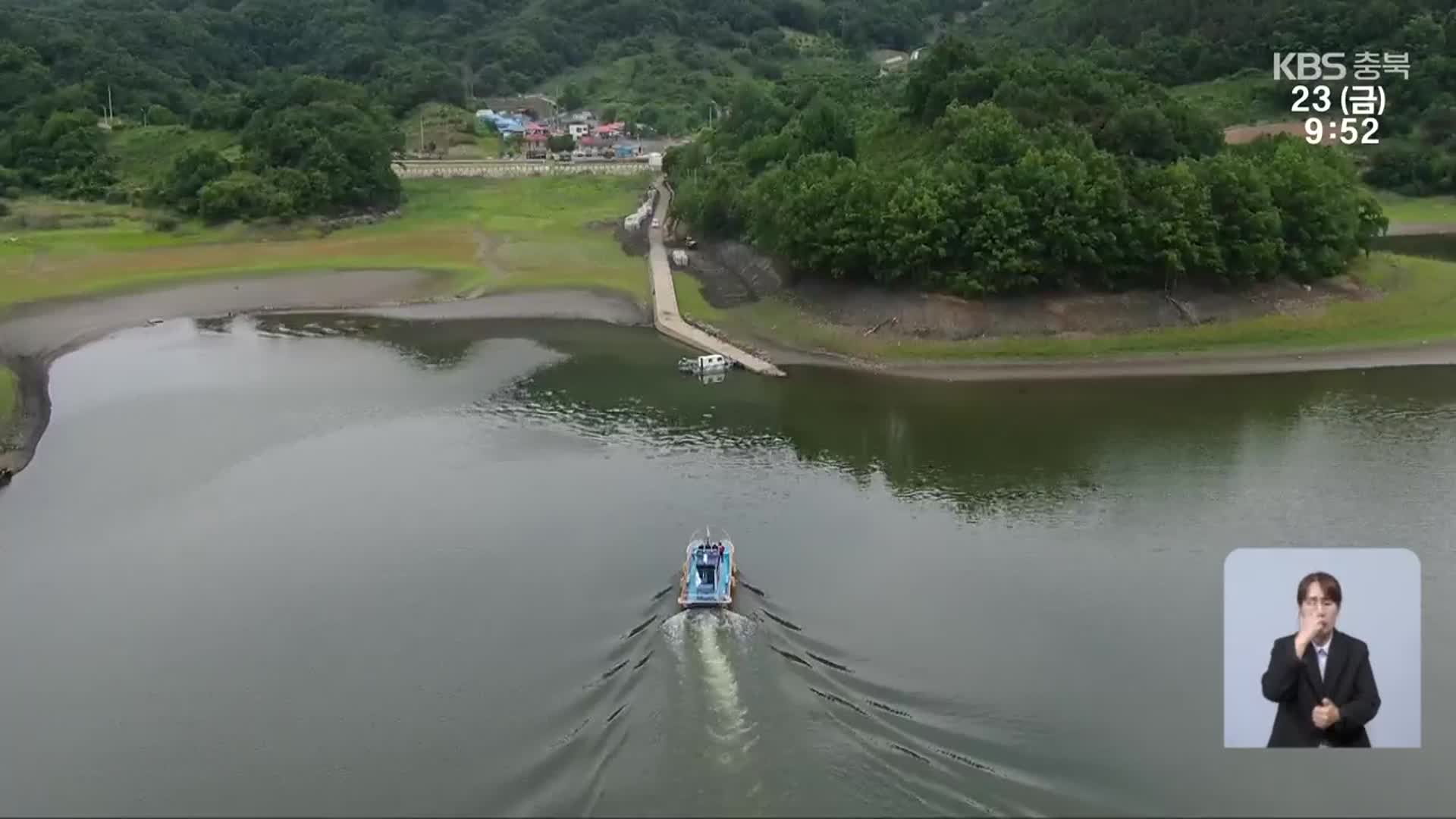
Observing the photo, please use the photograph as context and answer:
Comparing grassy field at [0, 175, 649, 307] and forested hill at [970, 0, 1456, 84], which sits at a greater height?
forested hill at [970, 0, 1456, 84]

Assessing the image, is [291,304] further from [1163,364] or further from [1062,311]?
[1163,364]

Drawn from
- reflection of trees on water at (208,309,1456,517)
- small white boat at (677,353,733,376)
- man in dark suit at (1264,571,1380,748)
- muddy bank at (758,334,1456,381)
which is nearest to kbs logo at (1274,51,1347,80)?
muddy bank at (758,334,1456,381)

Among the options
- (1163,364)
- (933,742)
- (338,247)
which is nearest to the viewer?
(933,742)

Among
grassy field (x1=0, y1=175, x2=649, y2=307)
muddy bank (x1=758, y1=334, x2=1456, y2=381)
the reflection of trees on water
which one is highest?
grassy field (x1=0, y1=175, x2=649, y2=307)

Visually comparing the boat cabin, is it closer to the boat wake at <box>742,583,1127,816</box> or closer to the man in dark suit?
the boat wake at <box>742,583,1127,816</box>

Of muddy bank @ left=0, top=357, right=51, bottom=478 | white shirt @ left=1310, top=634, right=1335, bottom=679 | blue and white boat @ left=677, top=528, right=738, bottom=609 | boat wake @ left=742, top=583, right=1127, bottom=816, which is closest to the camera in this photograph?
white shirt @ left=1310, top=634, right=1335, bottom=679

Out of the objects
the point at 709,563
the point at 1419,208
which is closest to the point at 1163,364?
the point at 709,563
